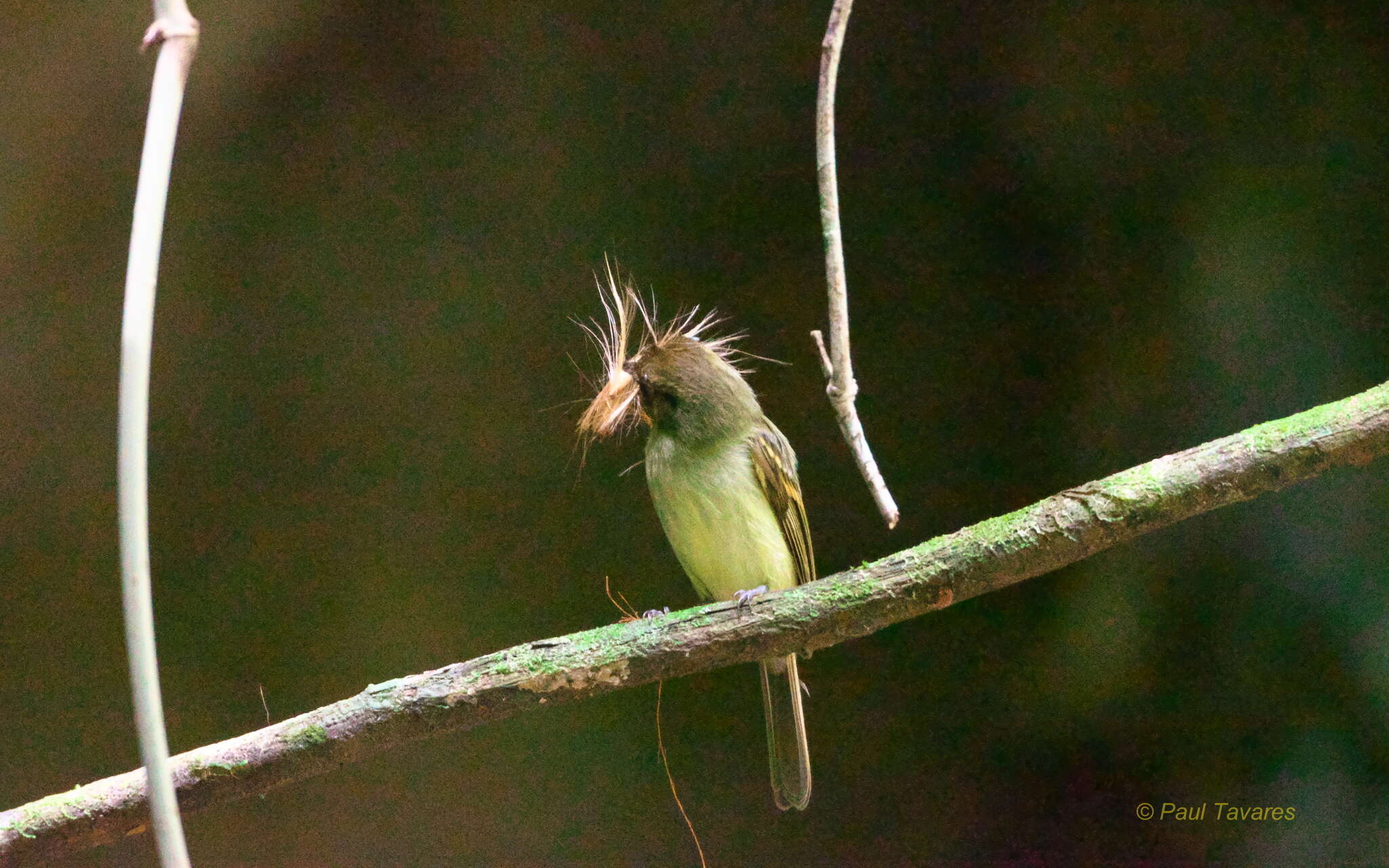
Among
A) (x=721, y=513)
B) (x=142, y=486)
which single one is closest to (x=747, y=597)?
(x=721, y=513)

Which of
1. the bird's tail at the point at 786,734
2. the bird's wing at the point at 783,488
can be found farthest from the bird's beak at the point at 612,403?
the bird's tail at the point at 786,734

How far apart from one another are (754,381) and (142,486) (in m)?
2.26

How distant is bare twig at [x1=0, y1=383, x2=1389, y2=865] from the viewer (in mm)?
1666

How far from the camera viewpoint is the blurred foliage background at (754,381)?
2.43 m

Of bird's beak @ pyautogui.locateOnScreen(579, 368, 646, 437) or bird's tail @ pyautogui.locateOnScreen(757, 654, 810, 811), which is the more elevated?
bird's beak @ pyautogui.locateOnScreen(579, 368, 646, 437)

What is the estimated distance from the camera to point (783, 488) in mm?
2254

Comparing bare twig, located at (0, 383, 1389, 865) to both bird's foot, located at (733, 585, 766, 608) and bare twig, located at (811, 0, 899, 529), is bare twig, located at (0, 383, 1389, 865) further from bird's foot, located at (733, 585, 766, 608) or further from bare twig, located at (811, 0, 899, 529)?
bare twig, located at (811, 0, 899, 529)

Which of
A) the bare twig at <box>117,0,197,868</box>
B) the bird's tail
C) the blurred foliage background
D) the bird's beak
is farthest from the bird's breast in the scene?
the bare twig at <box>117,0,197,868</box>

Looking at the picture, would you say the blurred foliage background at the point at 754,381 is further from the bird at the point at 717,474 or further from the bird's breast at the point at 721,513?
the bird's breast at the point at 721,513

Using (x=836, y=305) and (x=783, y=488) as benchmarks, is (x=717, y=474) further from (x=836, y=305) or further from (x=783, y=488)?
(x=836, y=305)

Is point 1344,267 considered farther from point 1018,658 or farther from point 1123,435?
point 1018,658

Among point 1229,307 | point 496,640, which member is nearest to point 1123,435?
point 1229,307

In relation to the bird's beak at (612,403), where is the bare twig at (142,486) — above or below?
below

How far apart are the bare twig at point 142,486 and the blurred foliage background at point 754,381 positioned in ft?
6.78
